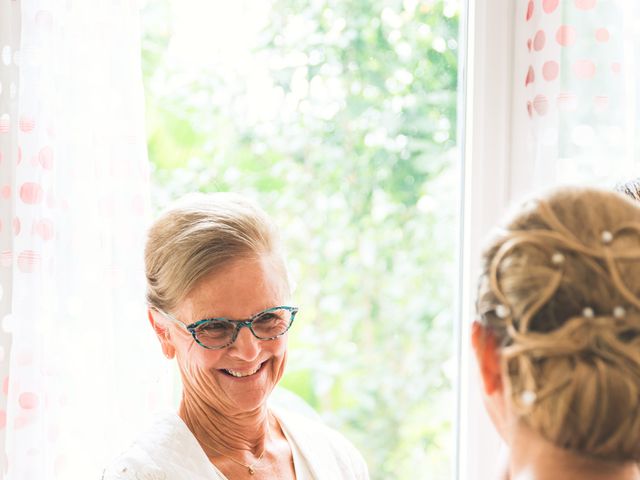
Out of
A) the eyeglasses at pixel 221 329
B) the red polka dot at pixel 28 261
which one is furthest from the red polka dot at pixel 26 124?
the eyeglasses at pixel 221 329

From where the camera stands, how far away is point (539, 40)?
6.21 feet

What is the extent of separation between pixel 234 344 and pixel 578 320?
2.41 feet

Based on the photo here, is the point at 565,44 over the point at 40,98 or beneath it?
over

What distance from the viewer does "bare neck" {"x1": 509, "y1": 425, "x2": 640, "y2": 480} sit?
34.0 inches

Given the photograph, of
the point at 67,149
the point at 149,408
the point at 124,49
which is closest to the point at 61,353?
the point at 149,408

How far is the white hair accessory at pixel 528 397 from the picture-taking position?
84 centimetres

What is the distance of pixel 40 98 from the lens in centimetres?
164

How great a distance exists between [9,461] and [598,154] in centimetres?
152

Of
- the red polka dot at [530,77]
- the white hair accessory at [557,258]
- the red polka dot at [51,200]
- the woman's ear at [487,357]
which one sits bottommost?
the woman's ear at [487,357]

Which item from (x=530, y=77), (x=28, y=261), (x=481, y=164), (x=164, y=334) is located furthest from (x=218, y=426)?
(x=530, y=77)

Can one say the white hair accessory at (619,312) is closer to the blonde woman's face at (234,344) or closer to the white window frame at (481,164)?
the blonde woman's face at (234,344)

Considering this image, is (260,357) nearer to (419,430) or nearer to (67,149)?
(67,149)

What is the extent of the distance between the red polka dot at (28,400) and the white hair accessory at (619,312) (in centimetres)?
126

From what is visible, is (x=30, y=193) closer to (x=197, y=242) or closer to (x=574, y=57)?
(x=197, y=242)
